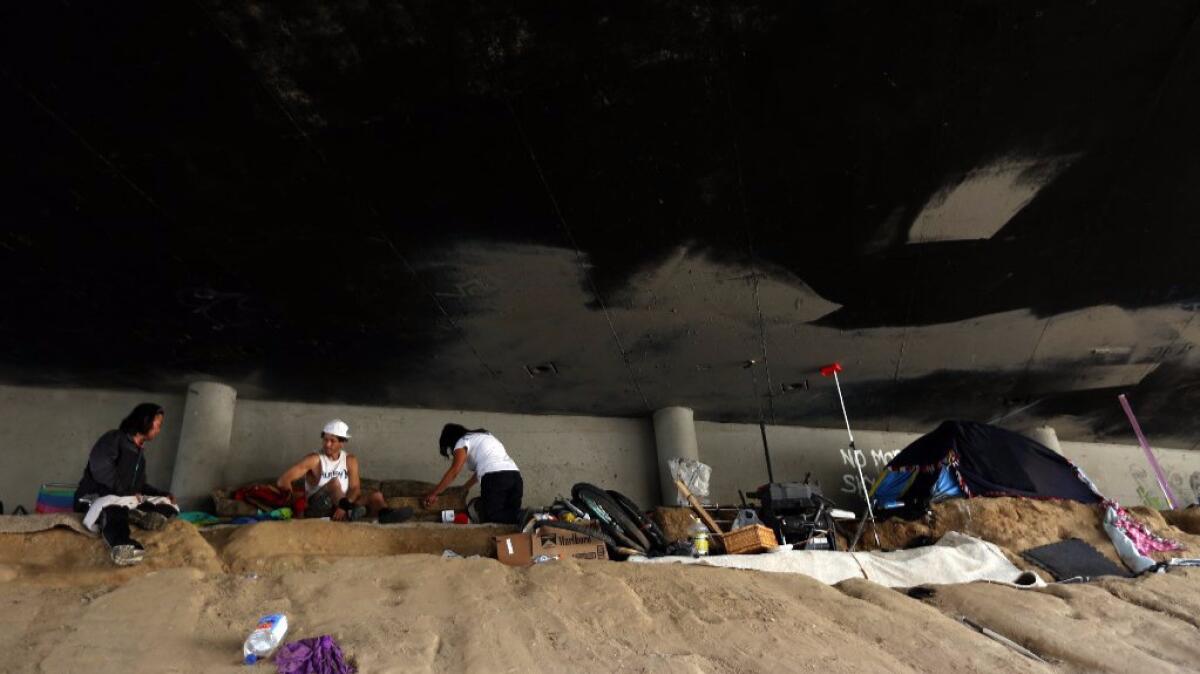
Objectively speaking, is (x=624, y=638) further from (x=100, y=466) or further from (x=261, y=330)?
(x=261, y=330)

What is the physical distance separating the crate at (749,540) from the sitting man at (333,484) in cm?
271

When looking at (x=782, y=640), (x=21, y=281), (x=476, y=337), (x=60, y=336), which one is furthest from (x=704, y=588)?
(x=60, y=336)

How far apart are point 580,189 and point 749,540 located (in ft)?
10.0

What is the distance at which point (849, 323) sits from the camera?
24.8 ft

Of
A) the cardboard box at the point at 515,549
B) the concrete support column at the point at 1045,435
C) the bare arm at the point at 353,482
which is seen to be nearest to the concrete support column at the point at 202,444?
the bare arm at the point at 353,482

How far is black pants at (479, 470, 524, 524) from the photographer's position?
639cm

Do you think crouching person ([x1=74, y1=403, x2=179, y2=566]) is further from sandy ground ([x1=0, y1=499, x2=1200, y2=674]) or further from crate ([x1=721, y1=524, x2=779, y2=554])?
crate ([x1=721, y1=524, x2=779, y2=554])

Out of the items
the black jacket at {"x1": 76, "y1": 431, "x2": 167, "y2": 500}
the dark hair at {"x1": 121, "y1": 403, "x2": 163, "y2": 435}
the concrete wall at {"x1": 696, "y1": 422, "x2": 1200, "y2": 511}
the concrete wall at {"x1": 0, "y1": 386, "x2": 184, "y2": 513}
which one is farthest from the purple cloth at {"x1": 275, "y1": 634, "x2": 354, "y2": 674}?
the concrete wall at {"x1": 696, "y1": 422, "x2": 1200, "y2": 511}

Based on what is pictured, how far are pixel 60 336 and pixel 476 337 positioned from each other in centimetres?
394

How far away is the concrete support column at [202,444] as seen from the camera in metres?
7.61

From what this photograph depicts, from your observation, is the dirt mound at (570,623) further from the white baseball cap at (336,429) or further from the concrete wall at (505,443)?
the concrete wall at (505,443)

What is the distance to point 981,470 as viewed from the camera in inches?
305

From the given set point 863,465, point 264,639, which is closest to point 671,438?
point 863,465

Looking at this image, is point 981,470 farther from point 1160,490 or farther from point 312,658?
point 312,658
